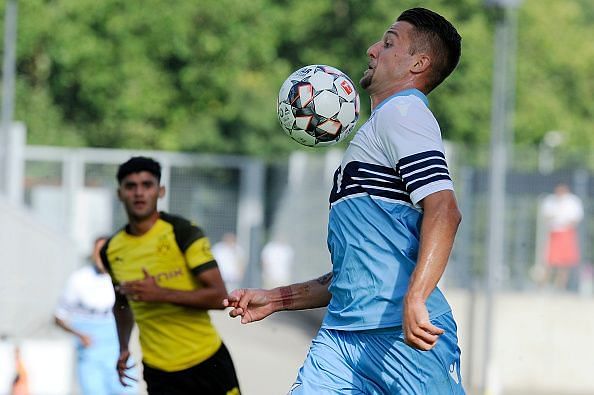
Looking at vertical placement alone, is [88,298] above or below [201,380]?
below

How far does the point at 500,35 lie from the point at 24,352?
7.90 metres

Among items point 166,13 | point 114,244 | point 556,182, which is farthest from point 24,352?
point 166,13

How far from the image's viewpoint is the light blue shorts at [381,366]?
5043 millimetres

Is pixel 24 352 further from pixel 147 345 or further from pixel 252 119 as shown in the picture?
pixel 252 119

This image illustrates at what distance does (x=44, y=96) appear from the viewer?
112 ft

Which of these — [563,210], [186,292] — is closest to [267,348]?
[563,210]

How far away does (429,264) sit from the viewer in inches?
187

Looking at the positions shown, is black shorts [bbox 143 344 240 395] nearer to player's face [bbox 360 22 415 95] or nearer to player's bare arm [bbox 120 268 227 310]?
player's bare arm [bbox 120 268 227 310]

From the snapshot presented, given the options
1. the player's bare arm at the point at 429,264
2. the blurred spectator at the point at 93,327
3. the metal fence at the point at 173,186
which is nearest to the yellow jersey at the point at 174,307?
the player's bare arm at the point at 429,264

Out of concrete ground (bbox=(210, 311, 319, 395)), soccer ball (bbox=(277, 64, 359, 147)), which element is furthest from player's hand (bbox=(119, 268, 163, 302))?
concrete ground (bbox=(210, 311, 319, 395))

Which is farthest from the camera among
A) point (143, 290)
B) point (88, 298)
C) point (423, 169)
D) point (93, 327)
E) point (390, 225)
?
point (88, 298)

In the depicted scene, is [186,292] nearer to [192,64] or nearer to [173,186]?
[173,186]

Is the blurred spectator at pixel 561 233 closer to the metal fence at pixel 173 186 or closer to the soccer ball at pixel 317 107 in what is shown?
the metal fence at pixel 173 186

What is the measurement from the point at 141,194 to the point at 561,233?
13.1 meters
